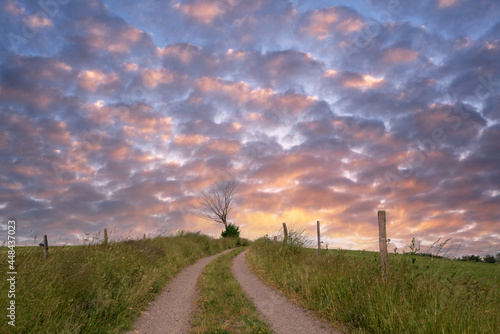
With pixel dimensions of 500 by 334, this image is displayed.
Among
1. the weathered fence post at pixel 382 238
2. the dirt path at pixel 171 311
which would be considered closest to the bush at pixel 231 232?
the dirt path at pixel 171 311

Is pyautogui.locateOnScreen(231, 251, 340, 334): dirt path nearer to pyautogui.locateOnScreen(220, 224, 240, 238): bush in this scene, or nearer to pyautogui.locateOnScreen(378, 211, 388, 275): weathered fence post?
pyautogui.locateOnScreen(378, 211, 388, 275): weathered fence post

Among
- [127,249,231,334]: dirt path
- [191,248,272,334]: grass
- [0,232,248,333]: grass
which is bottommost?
[127,249,231,334]: dirt path

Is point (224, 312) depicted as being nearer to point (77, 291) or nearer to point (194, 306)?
point (194, 306)

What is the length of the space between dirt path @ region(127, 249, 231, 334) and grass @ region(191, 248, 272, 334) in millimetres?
354

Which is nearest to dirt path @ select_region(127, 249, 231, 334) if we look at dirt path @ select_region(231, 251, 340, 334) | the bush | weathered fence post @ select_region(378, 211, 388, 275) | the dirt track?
the dirt track

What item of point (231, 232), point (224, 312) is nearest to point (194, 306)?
point (224, 312)

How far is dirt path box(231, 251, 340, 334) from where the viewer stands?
278 inches

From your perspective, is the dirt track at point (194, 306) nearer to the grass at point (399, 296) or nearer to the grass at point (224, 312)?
the grass at point (224, 312)

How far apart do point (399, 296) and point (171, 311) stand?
6.71m

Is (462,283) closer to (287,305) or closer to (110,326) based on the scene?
(287,305)

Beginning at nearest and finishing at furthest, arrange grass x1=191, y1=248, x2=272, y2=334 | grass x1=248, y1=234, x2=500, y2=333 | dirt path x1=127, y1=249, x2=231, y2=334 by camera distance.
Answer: grass x1=248, y1=234, x2=500, y2=333, grass x1=191, y1=248, x2=272, y2=334, dirt path x1=127, y1=249, x2=231, y2=334

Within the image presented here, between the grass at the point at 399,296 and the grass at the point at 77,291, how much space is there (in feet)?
16.8

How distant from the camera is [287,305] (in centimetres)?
898

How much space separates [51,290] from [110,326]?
1.71 m
